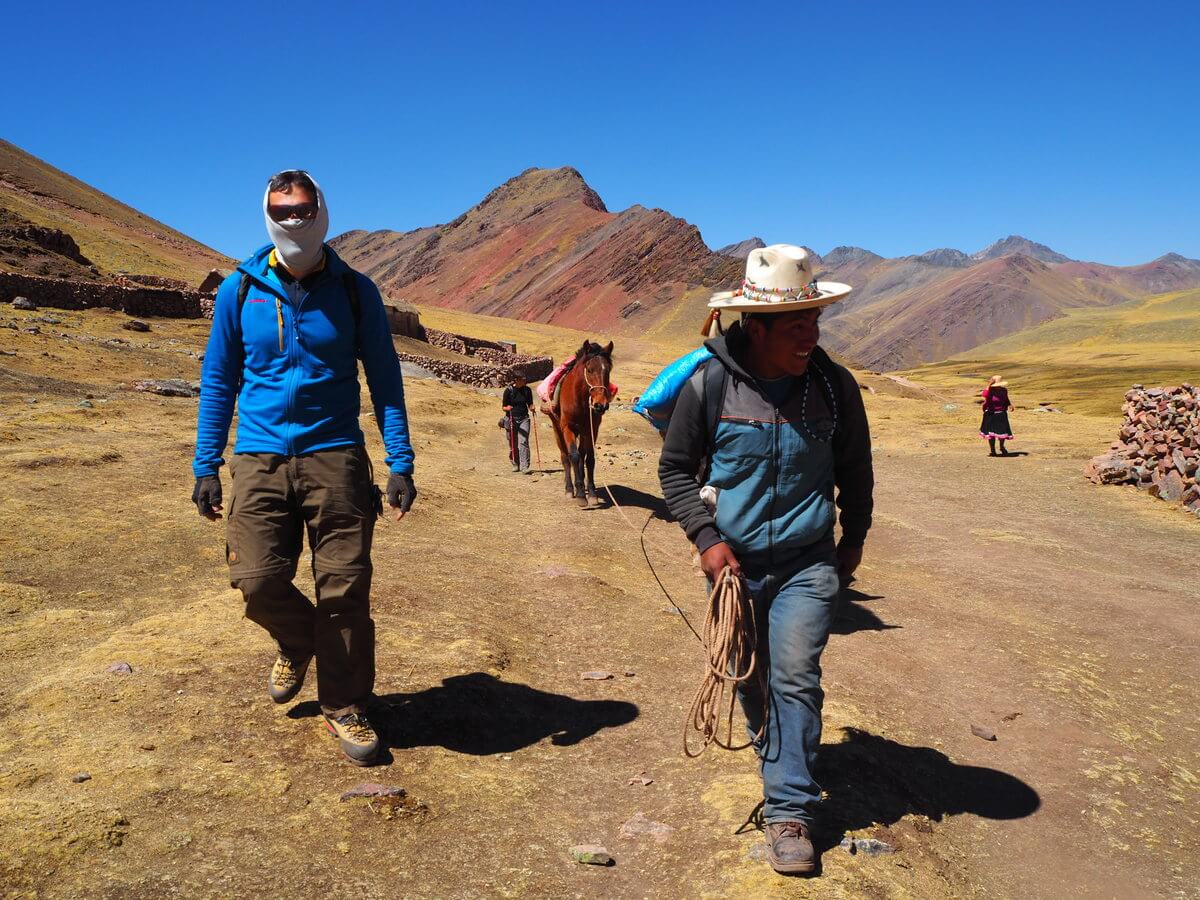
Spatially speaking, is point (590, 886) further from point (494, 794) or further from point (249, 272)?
point (249, 272)

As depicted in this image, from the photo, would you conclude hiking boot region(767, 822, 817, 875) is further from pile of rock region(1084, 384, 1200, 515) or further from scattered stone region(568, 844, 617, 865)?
pile of rock region(1084, 384, 1200, 515)

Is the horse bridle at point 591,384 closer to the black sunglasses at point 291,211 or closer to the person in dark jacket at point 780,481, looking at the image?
the black sunglasses at point 291,211

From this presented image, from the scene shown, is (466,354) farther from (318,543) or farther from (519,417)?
(318,543)

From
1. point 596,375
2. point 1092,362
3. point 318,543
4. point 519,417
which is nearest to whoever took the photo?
point 318,543

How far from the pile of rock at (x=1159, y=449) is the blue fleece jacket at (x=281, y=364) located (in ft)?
43.4

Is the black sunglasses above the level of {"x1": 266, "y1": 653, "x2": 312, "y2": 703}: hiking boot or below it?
above

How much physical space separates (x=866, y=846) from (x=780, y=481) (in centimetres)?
152

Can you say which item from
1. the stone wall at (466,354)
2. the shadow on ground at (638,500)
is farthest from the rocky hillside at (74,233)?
the shadow on ground at (638,500)

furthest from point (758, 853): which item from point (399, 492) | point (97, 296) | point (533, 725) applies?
point (97, 296)

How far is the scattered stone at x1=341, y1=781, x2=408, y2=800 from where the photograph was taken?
360 centimetres

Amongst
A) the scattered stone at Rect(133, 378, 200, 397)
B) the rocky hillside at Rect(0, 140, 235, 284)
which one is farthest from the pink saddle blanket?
the rocky hillside at Rect(0, 140, 235, 284)

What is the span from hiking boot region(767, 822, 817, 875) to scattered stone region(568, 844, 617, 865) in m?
0.64

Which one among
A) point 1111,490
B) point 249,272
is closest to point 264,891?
point 249,272

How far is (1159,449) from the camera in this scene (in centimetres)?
1407
